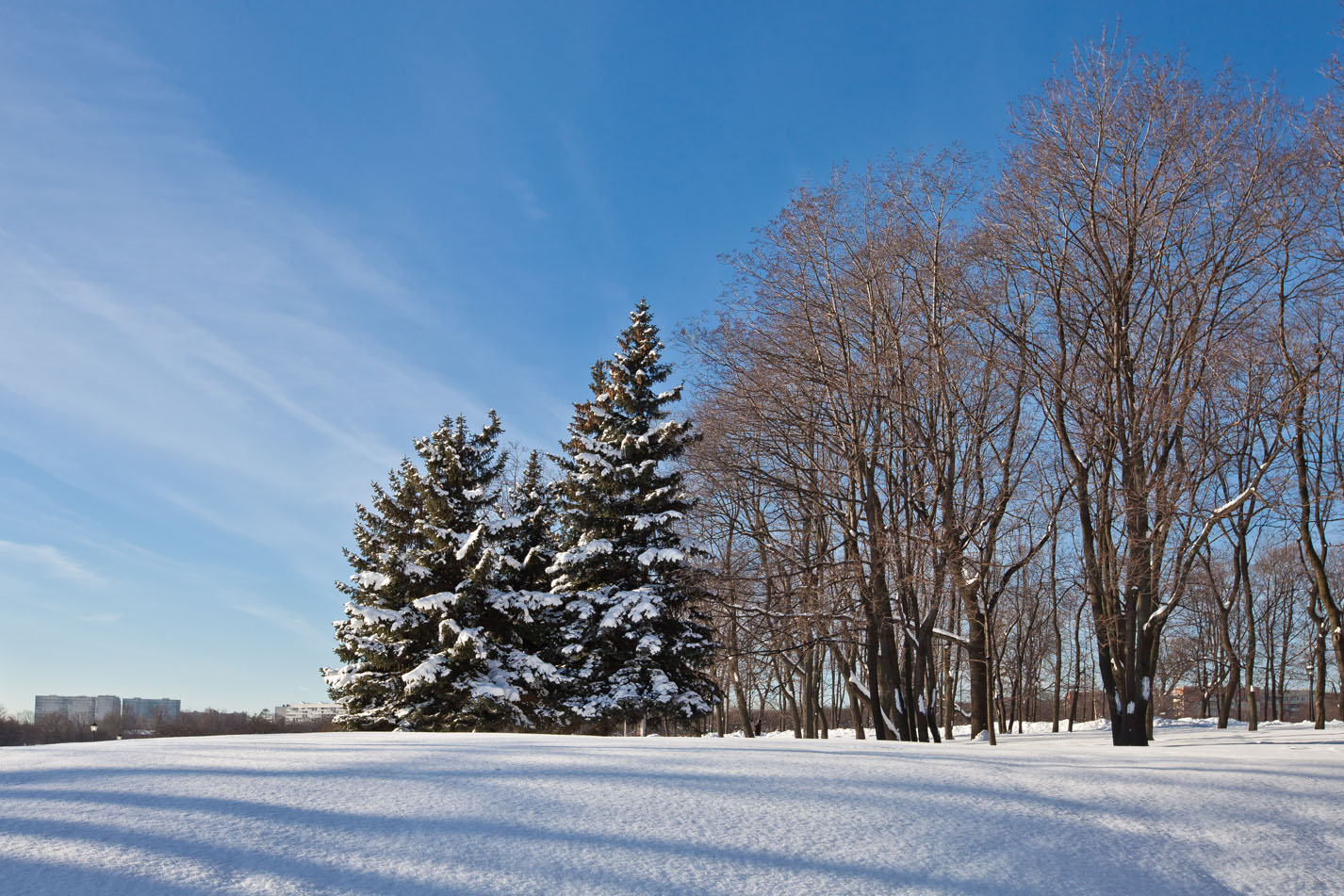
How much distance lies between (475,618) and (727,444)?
30.1ft

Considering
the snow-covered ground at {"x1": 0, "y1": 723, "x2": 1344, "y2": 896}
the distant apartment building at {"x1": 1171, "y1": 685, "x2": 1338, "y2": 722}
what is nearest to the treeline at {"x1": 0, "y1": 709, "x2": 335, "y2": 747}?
the snow-covered ground at {"x1": 0, "y1": 723, "x2": 1344, "y2": 896}

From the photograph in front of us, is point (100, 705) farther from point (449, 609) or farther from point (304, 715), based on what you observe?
point (449, 609)

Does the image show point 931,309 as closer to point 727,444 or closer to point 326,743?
point 727,444

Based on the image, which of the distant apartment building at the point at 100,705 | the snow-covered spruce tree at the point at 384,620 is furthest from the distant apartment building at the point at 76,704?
the snow-covered spruce tree at the point at 384,620

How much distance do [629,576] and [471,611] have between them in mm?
4374

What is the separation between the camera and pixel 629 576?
885 inches

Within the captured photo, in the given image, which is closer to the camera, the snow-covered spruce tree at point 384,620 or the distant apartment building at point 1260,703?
the snow-covered spruce tree at point 384,620

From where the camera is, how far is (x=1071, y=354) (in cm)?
1598

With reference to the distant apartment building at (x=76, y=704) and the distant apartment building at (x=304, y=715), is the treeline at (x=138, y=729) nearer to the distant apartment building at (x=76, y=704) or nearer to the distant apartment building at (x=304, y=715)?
the distant apartment building at (x=304, y=715)

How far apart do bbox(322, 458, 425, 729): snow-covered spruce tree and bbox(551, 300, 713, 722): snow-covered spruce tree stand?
13.9ft

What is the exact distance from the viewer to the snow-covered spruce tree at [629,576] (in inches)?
842

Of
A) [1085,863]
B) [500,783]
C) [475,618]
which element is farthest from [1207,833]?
[475,618]

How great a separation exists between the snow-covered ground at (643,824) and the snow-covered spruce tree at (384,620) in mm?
16629

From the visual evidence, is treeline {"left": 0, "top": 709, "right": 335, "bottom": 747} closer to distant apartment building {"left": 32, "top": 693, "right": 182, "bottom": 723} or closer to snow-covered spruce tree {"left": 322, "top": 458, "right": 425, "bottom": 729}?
snow-covered spruce tree {"left": 322, "top": 458, "right": 425, "bottom": 729}
